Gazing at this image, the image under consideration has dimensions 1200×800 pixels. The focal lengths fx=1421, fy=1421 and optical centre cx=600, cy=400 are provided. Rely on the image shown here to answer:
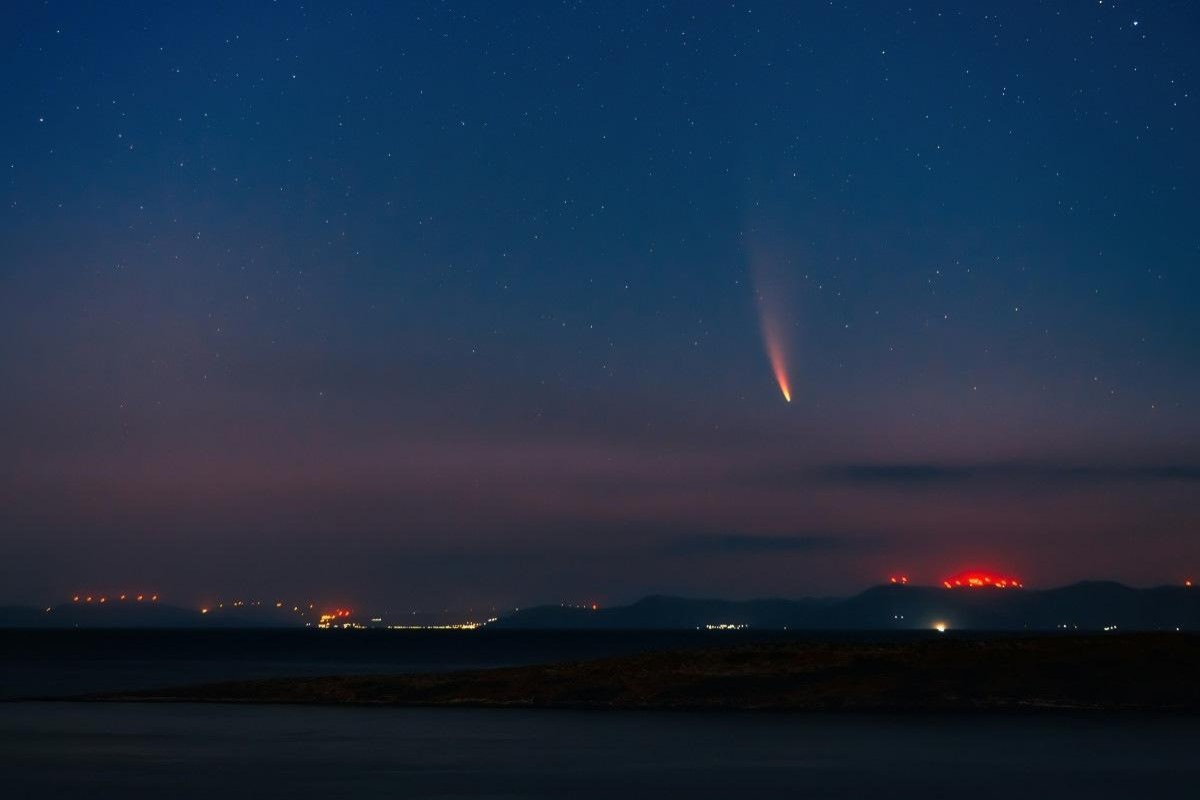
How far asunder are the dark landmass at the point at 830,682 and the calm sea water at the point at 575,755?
398cm

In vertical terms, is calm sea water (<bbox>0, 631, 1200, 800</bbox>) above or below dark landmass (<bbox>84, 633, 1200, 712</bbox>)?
below

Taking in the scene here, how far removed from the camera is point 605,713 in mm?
43875

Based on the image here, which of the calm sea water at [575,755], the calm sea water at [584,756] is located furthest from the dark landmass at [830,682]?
the calm sea water at [584,756]

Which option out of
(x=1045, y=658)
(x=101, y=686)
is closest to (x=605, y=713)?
(x=1045, y=658)

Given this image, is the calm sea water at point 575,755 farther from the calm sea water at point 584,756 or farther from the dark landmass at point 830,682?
the dark landmass at point 830,682

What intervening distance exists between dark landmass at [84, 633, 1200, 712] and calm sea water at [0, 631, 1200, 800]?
3983 mm

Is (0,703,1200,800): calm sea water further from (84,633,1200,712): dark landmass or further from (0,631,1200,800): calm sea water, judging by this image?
(84,633,1200,712): dark landmass

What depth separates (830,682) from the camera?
4806cm

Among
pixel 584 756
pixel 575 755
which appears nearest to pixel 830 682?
pixel 575 755

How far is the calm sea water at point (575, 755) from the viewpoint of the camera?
83.2 ft

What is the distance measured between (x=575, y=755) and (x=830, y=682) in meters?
18.8

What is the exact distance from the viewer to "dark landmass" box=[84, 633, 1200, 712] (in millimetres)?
45156

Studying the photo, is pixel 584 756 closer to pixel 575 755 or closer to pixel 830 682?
pixel 575 755

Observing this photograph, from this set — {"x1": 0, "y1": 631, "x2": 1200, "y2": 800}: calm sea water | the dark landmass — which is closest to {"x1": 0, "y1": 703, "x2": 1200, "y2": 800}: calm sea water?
{"x1": 0, "y1": 631, "x2": 1200, "y2": 800}: calm sea water
